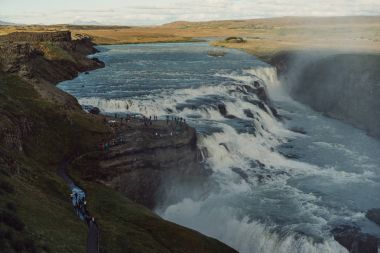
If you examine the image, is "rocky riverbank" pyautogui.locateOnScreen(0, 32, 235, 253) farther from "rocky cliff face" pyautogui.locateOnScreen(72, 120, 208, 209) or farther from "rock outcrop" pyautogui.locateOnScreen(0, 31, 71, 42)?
"rock outcrop" pyautogui.locateOnScreen(0, 31, 71, 42)

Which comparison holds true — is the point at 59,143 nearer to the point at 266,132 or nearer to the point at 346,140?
the point at 266,132

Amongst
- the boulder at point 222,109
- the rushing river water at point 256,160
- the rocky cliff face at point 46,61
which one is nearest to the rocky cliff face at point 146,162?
the rushing river water at point 256,160

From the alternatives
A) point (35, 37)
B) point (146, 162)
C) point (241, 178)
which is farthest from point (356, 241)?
point (35, 37)

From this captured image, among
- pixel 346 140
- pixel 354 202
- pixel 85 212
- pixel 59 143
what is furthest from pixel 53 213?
pixel 346 140

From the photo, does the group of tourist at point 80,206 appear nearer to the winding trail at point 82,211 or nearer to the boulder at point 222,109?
the winding trail at point 82,211

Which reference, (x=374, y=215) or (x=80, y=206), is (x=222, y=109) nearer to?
(x=374, y=215)

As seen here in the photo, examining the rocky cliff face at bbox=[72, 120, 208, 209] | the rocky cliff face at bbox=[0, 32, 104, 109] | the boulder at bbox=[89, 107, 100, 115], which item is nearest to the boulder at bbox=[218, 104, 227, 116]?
the boulder at bbox=[89, 107, 100, 115]

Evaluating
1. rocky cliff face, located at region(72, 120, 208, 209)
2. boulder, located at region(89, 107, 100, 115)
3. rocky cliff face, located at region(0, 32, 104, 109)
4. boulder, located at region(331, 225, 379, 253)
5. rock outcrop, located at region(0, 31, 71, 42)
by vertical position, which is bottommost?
boulder, located at region(331, 225, 379, 253)
